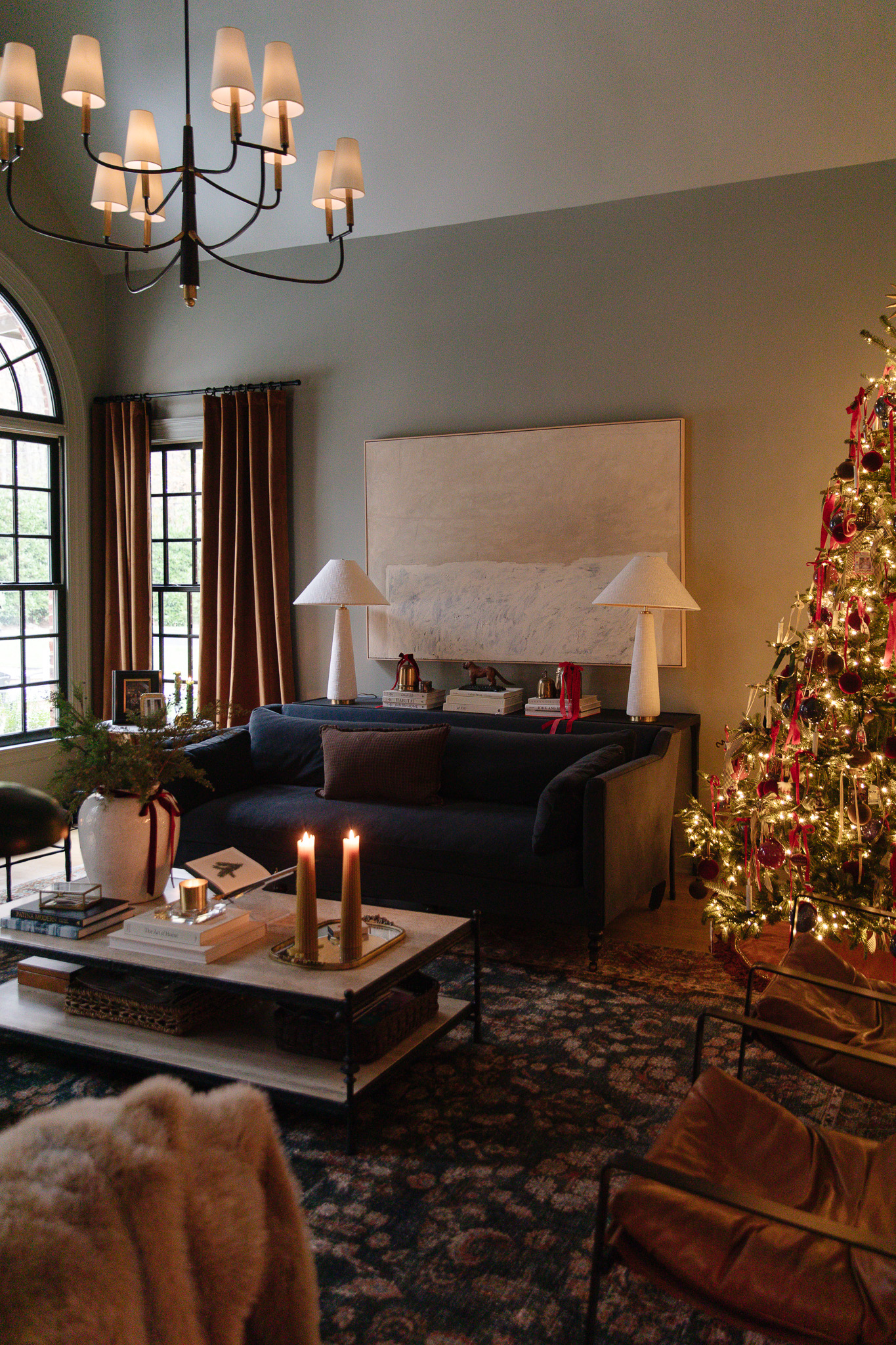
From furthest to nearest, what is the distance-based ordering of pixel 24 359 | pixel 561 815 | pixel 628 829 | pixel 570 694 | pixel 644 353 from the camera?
pixel 24 359 → pixel 644 353 → pixel 570 694 → pixel 628 829 → pixel 561 815

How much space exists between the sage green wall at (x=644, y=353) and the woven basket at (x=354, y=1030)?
8.54 ft

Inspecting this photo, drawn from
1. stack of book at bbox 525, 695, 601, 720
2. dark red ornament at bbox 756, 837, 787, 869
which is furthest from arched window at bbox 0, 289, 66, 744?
dark red ornament at bbox 756, 837, 787, 869

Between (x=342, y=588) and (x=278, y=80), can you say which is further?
(x=342, y=588)

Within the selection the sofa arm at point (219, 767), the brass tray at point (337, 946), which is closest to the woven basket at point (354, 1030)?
the brass tray at point (337, 946)

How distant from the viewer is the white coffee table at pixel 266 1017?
252 centimetres

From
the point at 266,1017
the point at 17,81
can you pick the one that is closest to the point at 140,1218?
the point at 266,1017

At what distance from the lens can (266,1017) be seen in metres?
2.98

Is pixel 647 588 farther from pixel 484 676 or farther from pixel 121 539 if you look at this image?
pixel 121 539

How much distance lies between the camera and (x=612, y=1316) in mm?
1938

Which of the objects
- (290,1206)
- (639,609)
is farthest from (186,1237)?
(639,609)

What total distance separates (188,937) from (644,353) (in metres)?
3.63

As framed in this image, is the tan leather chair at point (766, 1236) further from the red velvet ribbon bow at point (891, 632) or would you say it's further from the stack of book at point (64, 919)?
the red velvet ribbon bow at point (891, 632)

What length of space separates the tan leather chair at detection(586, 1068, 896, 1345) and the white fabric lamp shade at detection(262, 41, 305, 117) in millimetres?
2783

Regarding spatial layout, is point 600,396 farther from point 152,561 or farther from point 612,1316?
point 612,1316
